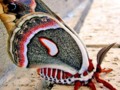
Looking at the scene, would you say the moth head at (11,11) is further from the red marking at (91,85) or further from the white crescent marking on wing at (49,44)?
the red marking at (91,85)

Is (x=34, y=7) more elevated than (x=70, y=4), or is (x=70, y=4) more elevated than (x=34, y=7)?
(x=34, y=7)

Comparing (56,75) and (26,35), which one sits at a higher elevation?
(26,35)

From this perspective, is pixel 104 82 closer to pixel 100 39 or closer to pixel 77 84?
pixel 77 84

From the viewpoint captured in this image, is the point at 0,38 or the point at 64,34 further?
the point at 0,38

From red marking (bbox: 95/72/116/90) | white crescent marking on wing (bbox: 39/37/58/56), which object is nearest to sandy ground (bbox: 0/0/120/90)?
red marking (bbox: 95/72/116/90)

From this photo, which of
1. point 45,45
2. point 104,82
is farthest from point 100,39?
point 45,45

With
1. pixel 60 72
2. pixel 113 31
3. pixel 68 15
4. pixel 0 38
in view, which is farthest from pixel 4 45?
pixel 68 15

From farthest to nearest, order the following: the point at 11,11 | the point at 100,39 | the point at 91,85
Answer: the point at 100,39 → the point at 91,85 → the point at 11,11

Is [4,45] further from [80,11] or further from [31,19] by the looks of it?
[80,11]
